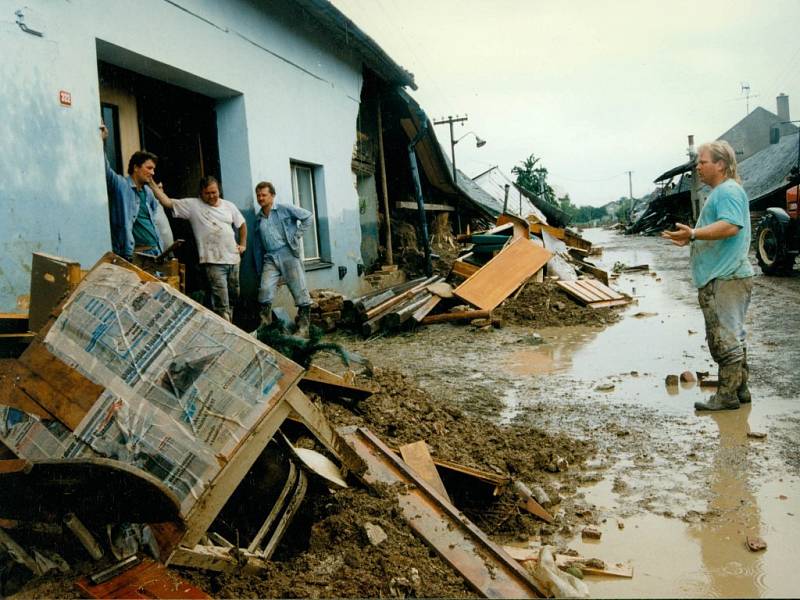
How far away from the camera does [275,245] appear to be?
742cm

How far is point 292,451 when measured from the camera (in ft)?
8.62

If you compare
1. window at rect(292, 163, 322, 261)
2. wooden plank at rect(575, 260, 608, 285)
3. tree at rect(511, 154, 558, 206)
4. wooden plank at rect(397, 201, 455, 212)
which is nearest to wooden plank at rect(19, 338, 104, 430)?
window at rect(292, 163, 322, 261)

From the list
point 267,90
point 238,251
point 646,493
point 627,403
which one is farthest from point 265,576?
point 267,90

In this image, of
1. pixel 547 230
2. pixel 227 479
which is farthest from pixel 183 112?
pixel 547 230

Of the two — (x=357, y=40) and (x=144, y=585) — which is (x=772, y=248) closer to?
(x=357, y=40)

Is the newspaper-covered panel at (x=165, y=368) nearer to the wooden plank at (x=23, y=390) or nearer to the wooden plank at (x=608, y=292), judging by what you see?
the wooden plank at (x=23, y=390)

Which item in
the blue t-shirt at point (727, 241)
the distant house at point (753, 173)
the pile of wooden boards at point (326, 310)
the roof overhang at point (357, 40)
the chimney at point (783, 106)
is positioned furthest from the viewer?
the chimney at point (783, 106)

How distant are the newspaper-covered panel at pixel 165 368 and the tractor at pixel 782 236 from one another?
11.2 m

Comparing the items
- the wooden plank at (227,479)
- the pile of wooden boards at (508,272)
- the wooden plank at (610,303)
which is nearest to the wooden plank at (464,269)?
the pile of wooden boards at (508,272)

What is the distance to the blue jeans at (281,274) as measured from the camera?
740 cm

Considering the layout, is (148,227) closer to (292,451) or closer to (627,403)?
(292,451)

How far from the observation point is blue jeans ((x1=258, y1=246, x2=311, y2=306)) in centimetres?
740

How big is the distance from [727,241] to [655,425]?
1434mm

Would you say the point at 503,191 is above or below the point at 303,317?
above
